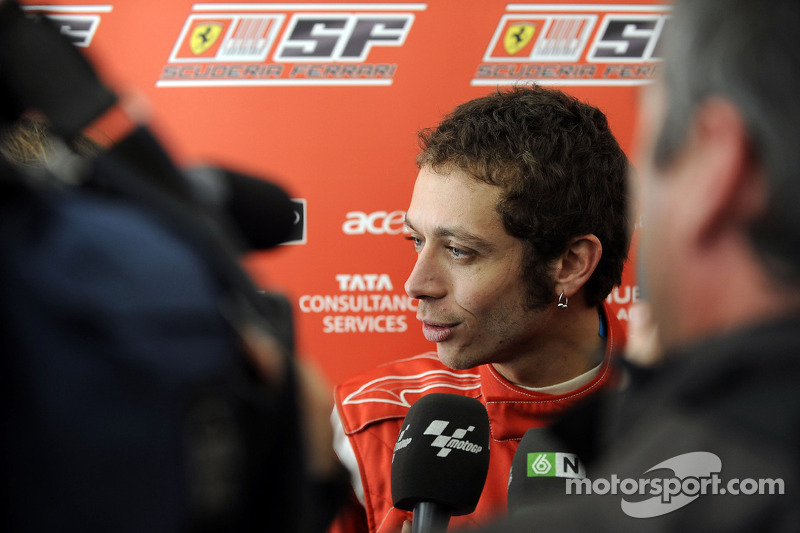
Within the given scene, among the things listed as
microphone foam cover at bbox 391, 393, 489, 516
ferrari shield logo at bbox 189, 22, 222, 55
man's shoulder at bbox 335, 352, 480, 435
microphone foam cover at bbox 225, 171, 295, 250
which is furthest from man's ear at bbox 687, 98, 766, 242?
ferrari shield logo at bbox 189, 22, 222, 55

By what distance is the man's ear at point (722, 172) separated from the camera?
1.20 feet

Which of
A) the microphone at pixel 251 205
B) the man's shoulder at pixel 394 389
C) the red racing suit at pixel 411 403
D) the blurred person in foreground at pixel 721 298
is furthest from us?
the man's shoulder at pixel 394 389

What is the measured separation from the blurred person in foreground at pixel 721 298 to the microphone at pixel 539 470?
363 millimetres

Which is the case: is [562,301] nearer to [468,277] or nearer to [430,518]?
[468,277]

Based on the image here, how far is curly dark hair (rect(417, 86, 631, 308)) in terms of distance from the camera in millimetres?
1265

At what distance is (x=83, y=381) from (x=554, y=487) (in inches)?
21.8

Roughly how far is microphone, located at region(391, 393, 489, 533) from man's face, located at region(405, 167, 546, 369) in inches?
12.1

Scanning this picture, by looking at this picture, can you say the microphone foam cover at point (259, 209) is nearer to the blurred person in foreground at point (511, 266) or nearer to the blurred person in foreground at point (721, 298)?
the blurred person in foreground at point (721, 298)

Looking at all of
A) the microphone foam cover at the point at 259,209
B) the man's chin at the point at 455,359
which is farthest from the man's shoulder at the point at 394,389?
the microphone foam cover at the point at 259,209

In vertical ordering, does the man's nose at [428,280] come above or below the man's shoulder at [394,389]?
above

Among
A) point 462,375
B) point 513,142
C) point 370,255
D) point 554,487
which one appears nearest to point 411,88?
point 370,255

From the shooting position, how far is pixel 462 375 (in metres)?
1.44

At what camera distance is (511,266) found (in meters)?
1.27

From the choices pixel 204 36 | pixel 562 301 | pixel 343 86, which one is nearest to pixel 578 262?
pixel 562 301
